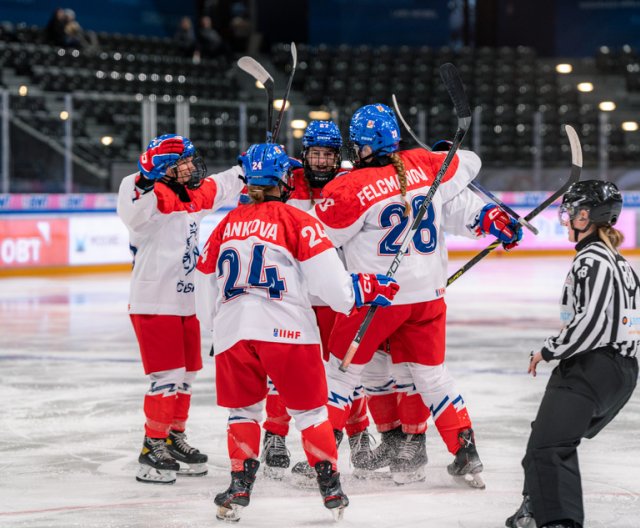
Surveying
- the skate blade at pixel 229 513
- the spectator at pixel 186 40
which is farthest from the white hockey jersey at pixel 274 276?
the spectator at pixel 186 40

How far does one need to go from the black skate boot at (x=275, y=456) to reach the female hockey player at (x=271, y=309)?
0.60 metres

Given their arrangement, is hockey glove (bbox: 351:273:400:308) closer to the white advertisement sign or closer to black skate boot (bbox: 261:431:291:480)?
black skate boot (bbox: 261:431:291:480)

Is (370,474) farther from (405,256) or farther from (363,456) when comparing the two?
(405,256)

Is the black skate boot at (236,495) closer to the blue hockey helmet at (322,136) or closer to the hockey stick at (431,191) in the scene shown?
the hockey stick at (431,191)

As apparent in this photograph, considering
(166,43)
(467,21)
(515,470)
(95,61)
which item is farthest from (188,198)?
(467,21)

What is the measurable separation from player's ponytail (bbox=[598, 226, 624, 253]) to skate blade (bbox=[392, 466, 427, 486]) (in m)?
1.36

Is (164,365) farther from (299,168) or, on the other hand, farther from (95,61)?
(95,61)

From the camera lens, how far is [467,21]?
21766 mm

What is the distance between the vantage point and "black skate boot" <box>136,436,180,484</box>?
4285 mm

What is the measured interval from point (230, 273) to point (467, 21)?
18909 millimetres

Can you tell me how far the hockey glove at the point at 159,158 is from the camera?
162 inches

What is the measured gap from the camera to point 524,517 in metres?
3.47

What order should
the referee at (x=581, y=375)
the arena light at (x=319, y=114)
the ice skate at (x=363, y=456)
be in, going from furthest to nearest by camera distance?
1. the arena light at (x=319, y=114)
2. the ice skate at (x=363, y=456)
3. the referee at (x=581, y=375)

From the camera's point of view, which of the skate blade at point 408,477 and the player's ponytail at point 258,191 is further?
the skate blade at point 408,477
